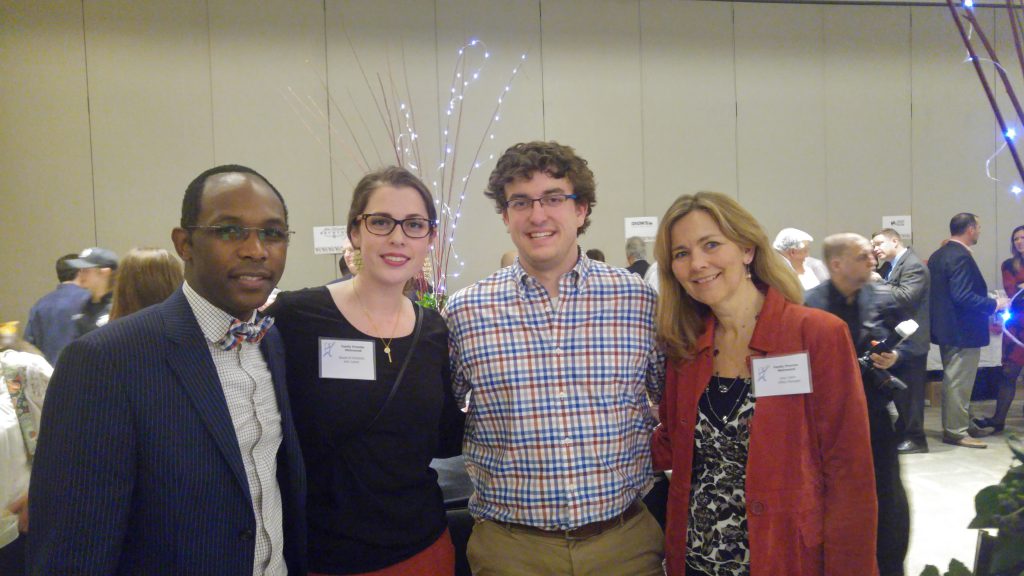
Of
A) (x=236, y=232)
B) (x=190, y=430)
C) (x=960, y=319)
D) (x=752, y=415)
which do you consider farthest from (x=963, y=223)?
(x=190, y=430)

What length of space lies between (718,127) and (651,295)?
19.5ft

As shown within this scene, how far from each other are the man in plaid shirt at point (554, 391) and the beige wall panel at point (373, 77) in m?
4.74

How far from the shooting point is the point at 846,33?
734 centimetres

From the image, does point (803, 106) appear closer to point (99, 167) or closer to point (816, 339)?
point (816, 339)

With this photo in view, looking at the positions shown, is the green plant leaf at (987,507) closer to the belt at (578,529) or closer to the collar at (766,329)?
the collar at (766,329)

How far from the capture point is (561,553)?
1570 mm

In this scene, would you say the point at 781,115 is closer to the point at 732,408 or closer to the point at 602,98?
the point at 602,98

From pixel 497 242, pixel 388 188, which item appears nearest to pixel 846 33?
pixel 497 242

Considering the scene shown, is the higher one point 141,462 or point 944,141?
point 944,141

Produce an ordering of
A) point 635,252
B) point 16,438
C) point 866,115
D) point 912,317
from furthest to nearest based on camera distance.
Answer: point 866,115 < point 635,252 < point 912,317 < point 16,438

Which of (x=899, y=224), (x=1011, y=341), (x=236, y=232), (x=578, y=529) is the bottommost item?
(x=1011, y=341)

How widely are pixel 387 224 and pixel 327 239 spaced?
195 inches

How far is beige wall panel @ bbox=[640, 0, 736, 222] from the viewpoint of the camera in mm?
6926

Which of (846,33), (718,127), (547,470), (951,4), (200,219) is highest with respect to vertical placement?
(846,33)
